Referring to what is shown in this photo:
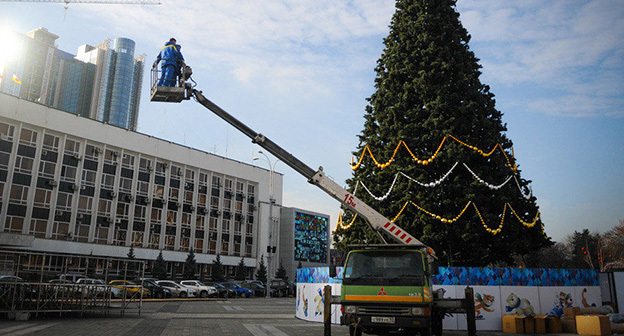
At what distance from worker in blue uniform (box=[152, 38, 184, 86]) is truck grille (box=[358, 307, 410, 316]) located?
29.3ft

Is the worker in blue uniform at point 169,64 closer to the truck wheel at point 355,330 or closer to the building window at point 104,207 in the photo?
the truck wheel at point 355,330

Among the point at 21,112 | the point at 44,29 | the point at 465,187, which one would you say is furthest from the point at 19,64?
the point at 465,187

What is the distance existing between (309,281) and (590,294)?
10.6 metres

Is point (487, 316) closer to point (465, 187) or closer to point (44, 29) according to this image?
point (465, 187)

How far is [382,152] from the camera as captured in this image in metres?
20.6

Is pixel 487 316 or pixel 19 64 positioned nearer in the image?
pixel 487 316

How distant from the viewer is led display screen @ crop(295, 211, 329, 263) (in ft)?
277

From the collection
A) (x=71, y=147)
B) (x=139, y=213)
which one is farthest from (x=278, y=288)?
(x=71, y=147)

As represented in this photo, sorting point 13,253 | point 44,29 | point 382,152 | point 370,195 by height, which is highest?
point 44,29

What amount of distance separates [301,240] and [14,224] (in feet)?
159

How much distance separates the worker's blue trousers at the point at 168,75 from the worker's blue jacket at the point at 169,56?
11 cm

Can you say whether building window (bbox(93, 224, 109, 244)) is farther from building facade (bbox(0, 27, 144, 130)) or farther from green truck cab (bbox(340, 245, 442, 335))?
building facade (bbox(0, 27, 144, 130))

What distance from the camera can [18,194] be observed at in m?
47.3

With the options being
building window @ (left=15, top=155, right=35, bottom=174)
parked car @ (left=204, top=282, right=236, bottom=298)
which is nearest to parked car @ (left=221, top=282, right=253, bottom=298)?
parked car @ (left=204, top=282, right=236, bottom=298)
